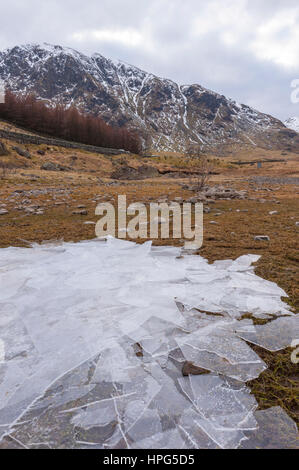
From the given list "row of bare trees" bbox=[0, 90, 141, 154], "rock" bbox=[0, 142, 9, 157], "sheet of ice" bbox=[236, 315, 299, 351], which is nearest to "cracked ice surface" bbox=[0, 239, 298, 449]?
"sheet of ice" bbox=[236, 315, 299, 351]

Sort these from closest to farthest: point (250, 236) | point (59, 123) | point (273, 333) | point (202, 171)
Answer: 1. point (273, 333)
2. point (250, 236)
3. point (202, 171)
4. point (59, 123)

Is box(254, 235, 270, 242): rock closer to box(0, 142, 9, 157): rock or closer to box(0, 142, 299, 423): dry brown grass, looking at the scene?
box(0, 142, 299, 423): dry brown grass

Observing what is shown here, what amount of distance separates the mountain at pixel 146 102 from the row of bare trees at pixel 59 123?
6194 centimetres

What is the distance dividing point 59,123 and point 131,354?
5478 cm

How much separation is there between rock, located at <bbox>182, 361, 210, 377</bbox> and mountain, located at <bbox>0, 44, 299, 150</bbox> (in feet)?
390

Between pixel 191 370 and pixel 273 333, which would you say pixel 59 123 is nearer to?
pixel 273 333

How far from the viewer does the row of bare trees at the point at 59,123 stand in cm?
4544

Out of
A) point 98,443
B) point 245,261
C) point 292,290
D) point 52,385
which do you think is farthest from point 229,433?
point 245,261

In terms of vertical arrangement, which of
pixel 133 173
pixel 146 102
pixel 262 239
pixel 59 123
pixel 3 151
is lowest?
pixel 262 239

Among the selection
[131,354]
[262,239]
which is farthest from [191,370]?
[262,239]

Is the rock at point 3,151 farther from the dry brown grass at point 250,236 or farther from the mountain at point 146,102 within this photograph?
the mountain at point 146,102

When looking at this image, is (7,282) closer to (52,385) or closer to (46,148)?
(52,385)

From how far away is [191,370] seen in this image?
1.61 meters

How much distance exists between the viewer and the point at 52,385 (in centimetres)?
151
